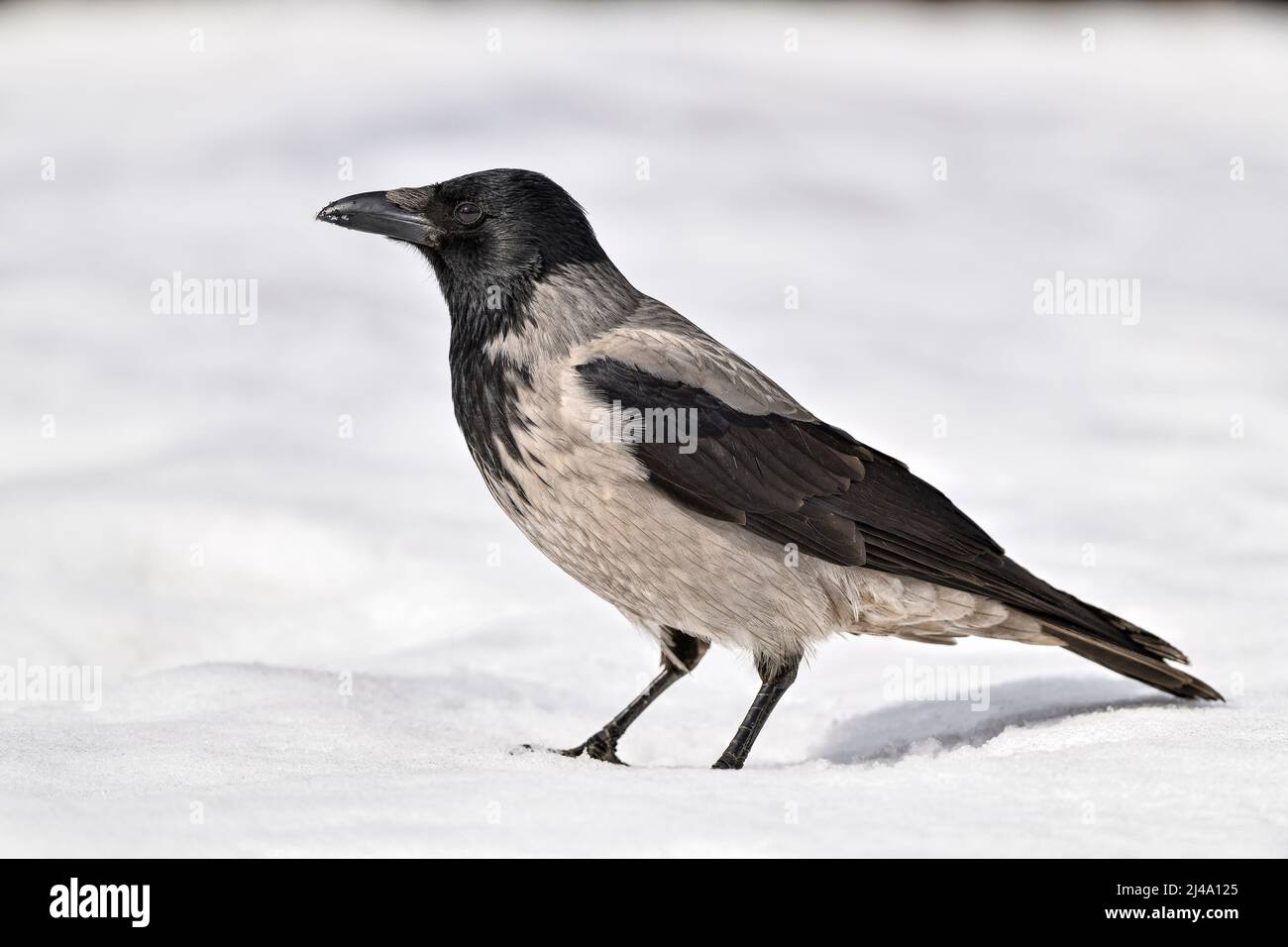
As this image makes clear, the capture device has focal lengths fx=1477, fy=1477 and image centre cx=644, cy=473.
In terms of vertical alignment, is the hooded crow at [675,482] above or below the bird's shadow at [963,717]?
above

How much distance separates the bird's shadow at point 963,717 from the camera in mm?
4590

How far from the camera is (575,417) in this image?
4211 mm

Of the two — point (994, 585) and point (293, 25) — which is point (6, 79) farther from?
point (994, 585)

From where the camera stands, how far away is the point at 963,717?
4.87 metres

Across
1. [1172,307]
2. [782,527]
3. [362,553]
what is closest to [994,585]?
[782,527]

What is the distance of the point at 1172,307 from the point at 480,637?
651 cm
